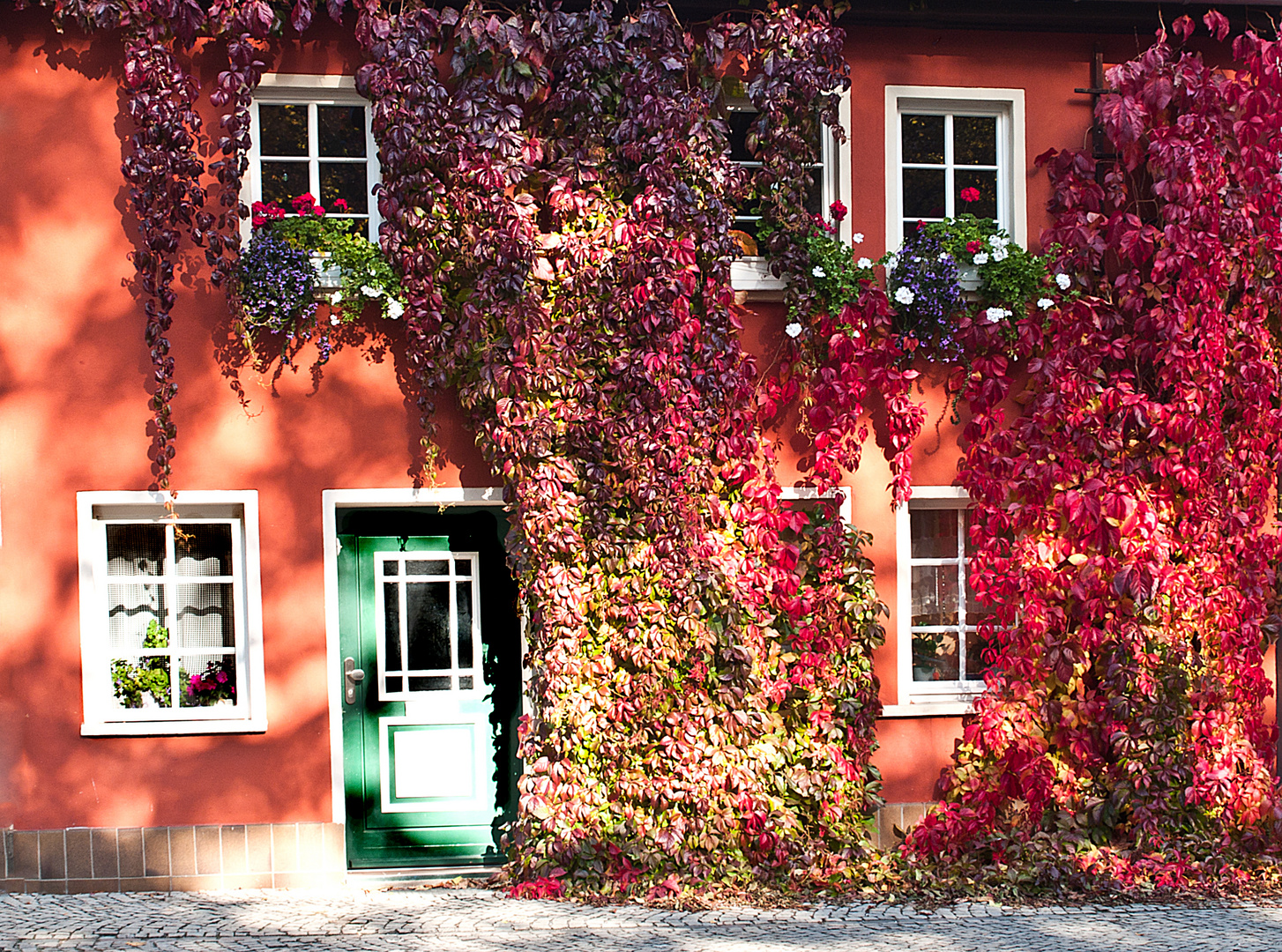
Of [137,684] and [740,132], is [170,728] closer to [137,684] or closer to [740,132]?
[137,684]

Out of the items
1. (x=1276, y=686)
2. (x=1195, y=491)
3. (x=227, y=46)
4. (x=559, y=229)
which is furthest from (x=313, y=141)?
(x=1276, y=686)

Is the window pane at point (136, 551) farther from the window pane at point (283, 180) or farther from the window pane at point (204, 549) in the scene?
the window pane at point (283, 180)

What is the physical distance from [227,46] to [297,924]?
472 centimetres

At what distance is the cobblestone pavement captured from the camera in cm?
498

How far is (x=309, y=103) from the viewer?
237 inches

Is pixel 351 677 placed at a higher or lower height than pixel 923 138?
lower

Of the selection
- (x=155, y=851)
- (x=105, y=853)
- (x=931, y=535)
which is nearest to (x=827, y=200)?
(x=931, y=535)

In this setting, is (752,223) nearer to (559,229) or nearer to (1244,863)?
(559,229)

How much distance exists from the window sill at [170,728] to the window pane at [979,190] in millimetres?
5169

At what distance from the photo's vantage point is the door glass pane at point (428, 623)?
243 inches

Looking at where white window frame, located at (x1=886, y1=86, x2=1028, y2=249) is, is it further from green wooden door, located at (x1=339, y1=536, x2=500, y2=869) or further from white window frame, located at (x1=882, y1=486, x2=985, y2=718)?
green wooden door, located at (x1=339, y1=536, x2=500, y2=869)

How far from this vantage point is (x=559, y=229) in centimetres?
590

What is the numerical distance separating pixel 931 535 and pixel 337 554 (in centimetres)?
357

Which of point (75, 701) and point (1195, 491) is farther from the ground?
point (1195, 491)
